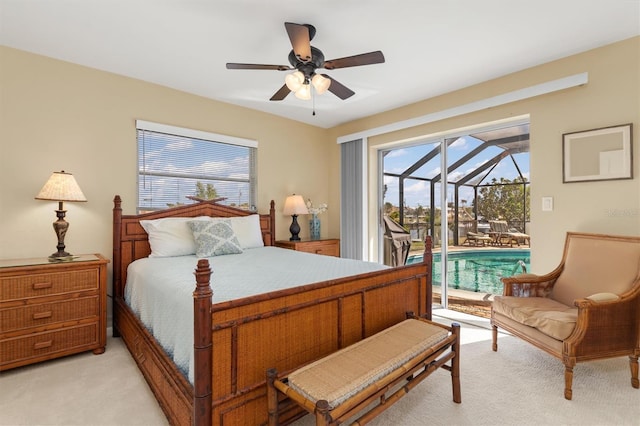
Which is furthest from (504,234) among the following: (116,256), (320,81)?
(116,256)

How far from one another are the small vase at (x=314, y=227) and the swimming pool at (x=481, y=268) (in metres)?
1.72

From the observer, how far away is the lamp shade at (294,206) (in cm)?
435

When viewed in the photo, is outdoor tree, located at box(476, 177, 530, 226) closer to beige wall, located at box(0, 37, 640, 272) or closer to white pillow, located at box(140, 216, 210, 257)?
beige wall, located at box(0, 37, 640, 272)

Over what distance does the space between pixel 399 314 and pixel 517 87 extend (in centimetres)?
259

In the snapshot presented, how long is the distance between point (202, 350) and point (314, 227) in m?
3.45

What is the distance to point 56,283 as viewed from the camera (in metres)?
2.46

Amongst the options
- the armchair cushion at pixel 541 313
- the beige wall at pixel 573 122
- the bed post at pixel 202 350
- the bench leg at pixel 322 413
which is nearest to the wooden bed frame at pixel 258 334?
the bed post at pixel 202 350

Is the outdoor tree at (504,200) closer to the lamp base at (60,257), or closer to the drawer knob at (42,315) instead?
the lamp base at (60,257)

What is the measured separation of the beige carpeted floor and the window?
1.70 m

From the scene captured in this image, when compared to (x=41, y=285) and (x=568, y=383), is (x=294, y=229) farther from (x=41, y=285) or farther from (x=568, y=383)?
(x=568, y=383)

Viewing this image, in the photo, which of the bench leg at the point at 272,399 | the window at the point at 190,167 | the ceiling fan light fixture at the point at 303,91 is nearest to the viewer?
the bench leg at the point at 272,399

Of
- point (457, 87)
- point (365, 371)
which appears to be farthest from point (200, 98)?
point (365, 371)

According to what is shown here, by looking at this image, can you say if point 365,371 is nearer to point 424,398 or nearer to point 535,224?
point 424,398

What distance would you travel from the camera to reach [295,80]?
230 centimetres
